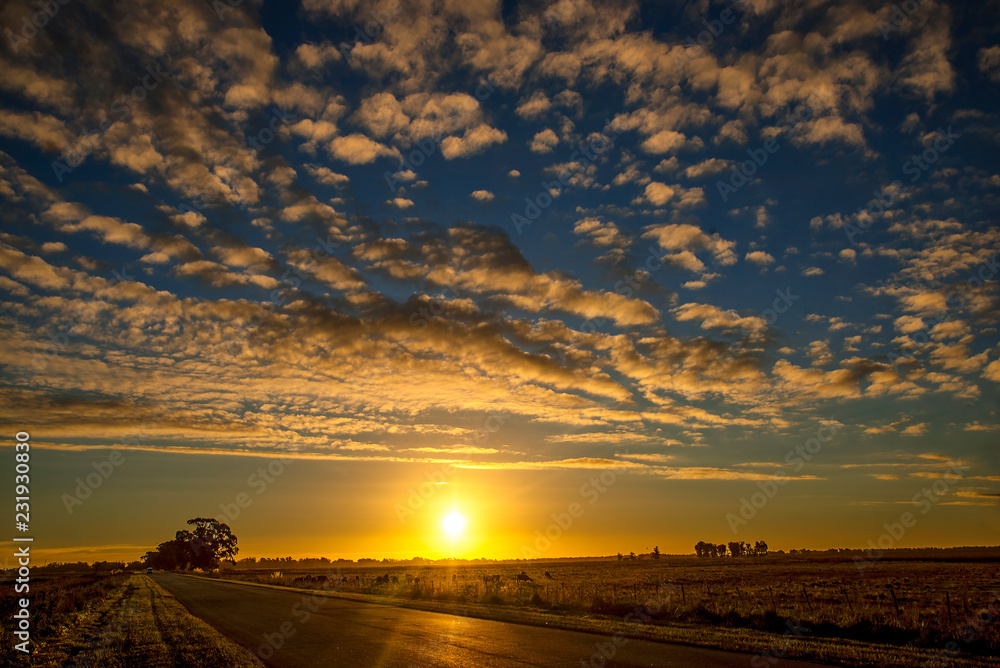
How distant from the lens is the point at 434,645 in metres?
13.8

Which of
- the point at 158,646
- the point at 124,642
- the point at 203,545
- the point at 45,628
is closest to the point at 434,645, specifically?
the point at 158,646

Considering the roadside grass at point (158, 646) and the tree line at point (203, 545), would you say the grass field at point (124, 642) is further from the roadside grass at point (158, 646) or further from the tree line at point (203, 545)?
the tree line at point (203, 545)

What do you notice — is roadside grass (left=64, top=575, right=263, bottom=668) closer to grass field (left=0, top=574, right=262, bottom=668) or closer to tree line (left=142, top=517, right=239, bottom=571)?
grass field (left=0, top=574, right=262, bottom=668)

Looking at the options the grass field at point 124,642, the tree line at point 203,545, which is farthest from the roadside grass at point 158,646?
the tree line at point 203,545

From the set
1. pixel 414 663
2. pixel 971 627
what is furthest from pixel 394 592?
pixel 971 627

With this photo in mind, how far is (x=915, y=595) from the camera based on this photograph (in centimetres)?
3450

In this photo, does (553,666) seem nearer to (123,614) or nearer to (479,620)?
(479,620)

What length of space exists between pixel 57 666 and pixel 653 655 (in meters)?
13.0

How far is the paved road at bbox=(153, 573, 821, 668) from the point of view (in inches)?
458

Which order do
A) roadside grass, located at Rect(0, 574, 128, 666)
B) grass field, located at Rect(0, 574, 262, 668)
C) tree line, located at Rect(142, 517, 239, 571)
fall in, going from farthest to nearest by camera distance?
tree line, located at Rect(142, 517, 239, 571)
roadside grass, located at Rect(0, 574, 128, 666)
grass field, located at Rect(0, 574, 262, 668)

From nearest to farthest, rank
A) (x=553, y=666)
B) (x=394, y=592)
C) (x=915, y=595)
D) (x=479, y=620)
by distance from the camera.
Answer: (x=553, y=666) < (x=479, y=620) < (x=915, y=595) < (x=394, y=592)

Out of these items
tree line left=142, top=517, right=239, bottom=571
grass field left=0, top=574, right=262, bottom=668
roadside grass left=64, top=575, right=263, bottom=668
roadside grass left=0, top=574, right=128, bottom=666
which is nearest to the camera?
roadside grass left=64, top=575, right=263, bottom=668

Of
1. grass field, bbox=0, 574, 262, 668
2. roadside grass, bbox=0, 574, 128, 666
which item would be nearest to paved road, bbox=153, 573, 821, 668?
grass field, bbox=0, 574, 262, 668

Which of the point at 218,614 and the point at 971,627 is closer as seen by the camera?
the point at 971,627
